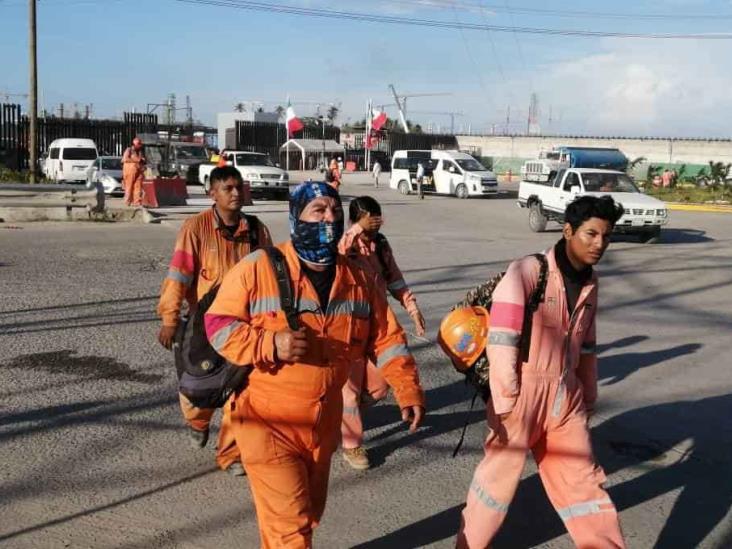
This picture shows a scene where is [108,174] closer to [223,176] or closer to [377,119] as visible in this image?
[223,176]

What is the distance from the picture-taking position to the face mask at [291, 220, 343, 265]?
3.20m

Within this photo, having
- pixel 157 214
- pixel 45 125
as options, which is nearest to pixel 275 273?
pixel 157 214

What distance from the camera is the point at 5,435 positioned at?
17.7 ft

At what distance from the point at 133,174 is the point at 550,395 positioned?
2103cm

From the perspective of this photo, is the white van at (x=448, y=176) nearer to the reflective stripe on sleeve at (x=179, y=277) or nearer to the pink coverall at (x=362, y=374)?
the pink coverall at (x=362, y=374)

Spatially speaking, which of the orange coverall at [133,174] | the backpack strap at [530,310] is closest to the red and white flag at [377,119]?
the orange coverall at [133,174]

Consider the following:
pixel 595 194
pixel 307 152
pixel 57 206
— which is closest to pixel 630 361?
pixel 595 194

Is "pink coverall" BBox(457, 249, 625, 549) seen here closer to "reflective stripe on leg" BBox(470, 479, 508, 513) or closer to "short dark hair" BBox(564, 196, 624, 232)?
"reflective stripe on leg" BBox(470, 479, 508, 513)

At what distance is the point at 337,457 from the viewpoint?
17.3 feet

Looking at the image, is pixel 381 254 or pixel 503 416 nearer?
pixel 503 416

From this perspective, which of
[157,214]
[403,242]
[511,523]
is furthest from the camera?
[157,214]

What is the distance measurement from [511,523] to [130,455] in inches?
90.7

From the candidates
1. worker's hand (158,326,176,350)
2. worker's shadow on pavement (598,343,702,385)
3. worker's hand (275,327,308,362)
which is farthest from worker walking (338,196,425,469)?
worker's shadow on pavement (598,343,702,385)

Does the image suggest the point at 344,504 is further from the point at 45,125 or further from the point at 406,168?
the point at 45,125
